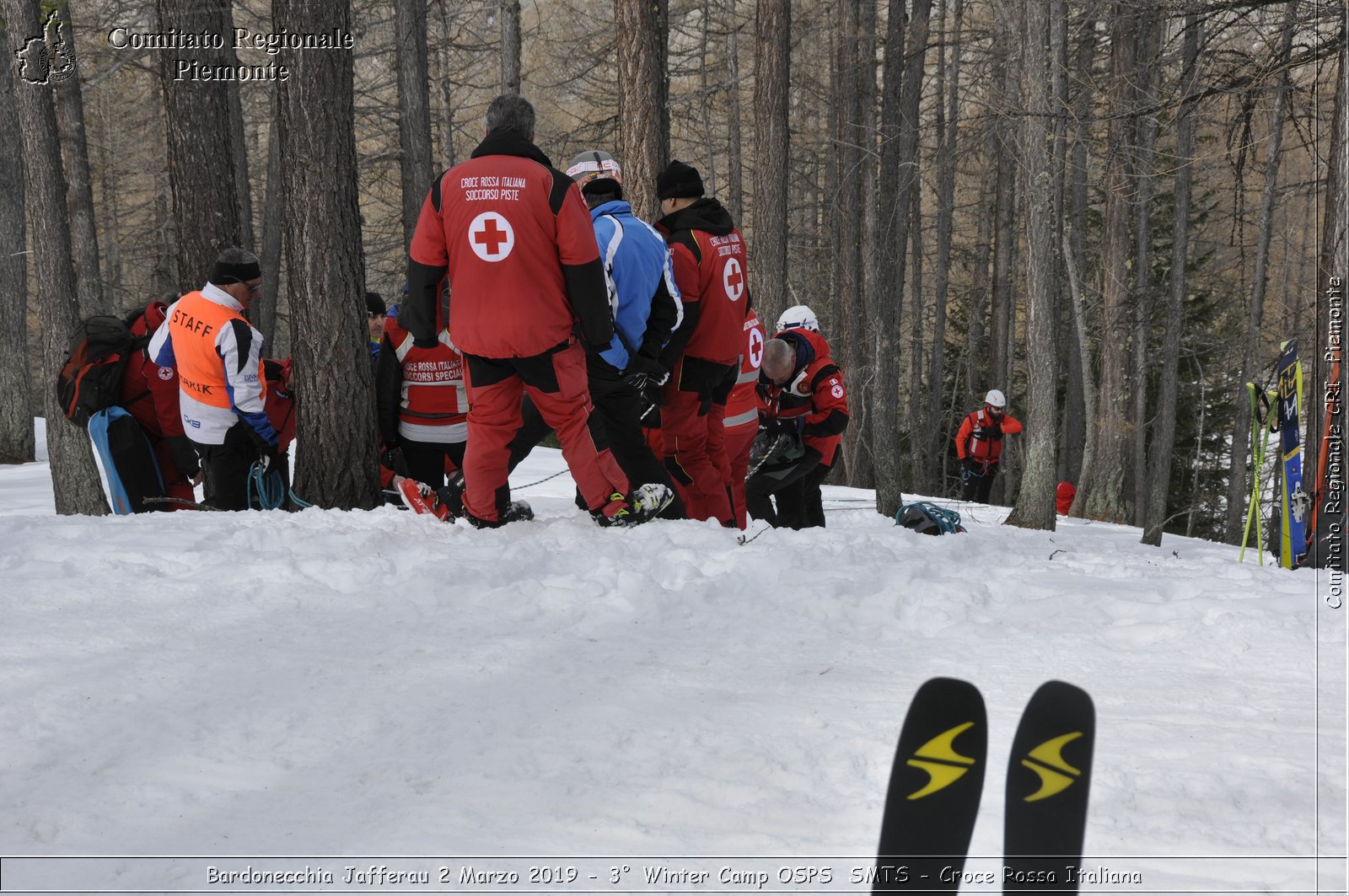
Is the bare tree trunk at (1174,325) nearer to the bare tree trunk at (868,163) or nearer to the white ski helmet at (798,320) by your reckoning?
the bare tree trunk at (868,163)

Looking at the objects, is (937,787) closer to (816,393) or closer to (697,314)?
(697,314)

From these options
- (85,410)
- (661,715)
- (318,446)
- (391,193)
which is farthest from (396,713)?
(391,193)

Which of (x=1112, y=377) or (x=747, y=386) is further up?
(x=747, y=386)

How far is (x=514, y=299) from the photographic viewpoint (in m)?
4.60

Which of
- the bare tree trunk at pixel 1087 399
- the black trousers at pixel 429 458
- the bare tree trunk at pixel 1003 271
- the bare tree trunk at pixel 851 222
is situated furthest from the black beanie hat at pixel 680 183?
the bare tree trunk at pixel 1003 271

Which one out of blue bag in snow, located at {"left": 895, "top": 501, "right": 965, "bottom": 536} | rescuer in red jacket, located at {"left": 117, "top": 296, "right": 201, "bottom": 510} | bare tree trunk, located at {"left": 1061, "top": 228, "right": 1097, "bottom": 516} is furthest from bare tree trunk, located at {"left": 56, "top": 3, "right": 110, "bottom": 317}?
bare tree trunk, located at {"left": 1061, "top": 228, "right": 1097, "bottom": 516}

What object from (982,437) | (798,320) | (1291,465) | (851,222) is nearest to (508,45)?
(851,222)

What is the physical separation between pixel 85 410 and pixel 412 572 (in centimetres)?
331

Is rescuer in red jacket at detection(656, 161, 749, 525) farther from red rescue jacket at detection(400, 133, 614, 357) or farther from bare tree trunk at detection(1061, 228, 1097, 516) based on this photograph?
bare tree trunk at detection(1061, 228, 1097, 516)

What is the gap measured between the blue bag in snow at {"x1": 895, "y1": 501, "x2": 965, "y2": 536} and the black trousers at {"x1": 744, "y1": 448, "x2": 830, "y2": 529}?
68 centimetres

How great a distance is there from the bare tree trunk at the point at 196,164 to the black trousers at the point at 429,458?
81.5 inches

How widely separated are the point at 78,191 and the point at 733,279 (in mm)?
10986

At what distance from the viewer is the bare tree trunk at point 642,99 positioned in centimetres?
779

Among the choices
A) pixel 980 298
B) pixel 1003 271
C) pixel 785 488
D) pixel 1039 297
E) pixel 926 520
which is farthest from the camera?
pixel 980 298
